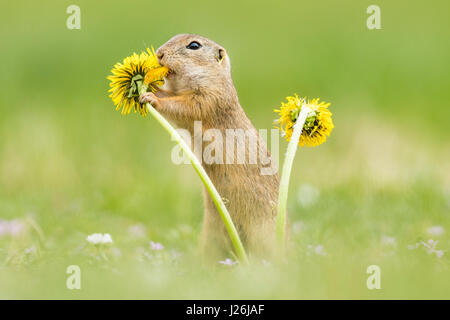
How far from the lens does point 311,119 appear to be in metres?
3.92

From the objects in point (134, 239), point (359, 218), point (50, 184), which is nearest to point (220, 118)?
point (134, 239)

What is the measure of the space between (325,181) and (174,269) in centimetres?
276

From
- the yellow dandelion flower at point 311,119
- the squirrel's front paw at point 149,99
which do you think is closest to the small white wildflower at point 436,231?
the yellow dandelion flower at point 311,119

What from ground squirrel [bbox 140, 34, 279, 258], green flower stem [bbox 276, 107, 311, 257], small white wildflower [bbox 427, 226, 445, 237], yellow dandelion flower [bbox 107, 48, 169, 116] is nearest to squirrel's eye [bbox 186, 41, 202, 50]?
ground squirrel [bbox 140, 34, 279, 258]

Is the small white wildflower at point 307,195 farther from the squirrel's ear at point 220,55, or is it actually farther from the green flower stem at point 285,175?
the green flower stem at point 285,175

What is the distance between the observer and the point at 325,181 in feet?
21.3

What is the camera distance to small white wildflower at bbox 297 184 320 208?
606 centimetres

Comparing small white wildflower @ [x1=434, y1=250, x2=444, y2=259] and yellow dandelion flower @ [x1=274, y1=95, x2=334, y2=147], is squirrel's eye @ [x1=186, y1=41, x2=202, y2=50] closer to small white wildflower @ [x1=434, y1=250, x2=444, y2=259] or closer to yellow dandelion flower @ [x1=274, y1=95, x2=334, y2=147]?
yellow dandelion flower @ [x1=274, y1=95, x2=334, y2=147]

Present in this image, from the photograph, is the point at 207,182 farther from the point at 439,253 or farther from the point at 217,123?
the point at 439,253

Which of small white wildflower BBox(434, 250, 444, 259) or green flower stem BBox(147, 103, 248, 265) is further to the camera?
small white wildflower BBox(434, 250, 444, 259)

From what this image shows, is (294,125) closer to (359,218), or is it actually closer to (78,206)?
(359,218)

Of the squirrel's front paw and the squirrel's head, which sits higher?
the squirrel's head

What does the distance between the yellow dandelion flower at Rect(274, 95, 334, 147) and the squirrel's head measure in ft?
2.34

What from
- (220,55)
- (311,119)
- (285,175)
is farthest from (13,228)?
(311,119)
